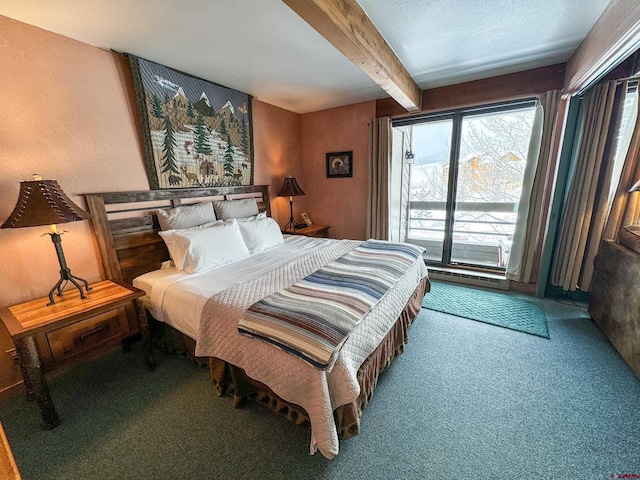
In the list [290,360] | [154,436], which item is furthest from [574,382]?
[154,436]

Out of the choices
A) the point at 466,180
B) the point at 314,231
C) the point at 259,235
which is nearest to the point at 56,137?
the point at 259,235

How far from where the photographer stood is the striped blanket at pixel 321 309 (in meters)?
1.19

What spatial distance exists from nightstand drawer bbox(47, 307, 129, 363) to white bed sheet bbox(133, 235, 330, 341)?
21cm

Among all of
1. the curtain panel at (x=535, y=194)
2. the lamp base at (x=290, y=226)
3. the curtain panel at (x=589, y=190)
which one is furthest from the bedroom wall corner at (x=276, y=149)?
the curtain panel at (x=589, y=190)

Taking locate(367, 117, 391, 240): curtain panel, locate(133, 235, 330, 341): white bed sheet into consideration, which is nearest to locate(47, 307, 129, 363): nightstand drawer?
locate(133, 235, 330, 341): white bed sheet

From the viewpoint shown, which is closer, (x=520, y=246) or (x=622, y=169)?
(x=622, y=169)

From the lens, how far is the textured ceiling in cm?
162

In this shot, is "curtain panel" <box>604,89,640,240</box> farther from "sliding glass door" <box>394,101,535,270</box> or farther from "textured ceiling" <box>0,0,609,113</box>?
"textured ceiling" <box>0,0,609,113</box>

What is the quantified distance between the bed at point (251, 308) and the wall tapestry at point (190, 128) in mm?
213

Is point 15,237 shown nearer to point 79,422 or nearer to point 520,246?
point 79,422

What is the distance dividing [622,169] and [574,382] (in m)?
1.93

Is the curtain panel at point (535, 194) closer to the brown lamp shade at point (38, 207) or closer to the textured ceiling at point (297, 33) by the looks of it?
the textured ceiling at point (297, 33)

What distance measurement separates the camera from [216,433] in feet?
4.77

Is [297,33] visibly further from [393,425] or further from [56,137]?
[393,425]
